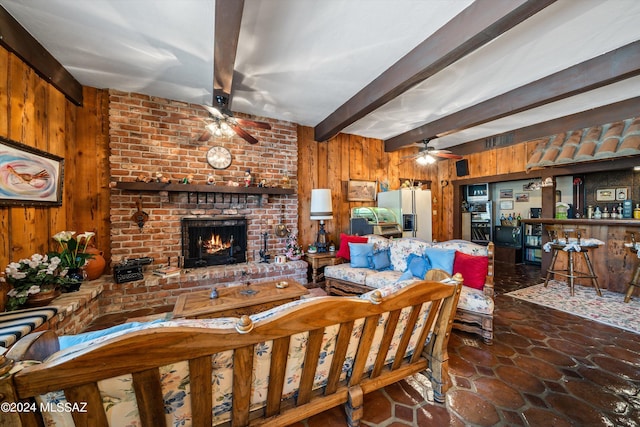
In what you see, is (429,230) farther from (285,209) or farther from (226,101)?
(226,101)

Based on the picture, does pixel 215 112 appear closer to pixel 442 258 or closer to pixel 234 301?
pixel 234 301

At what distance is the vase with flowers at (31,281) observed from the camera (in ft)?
6.44

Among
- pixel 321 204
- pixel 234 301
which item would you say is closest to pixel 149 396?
pixel 234 301

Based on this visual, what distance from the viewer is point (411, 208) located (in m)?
4.73

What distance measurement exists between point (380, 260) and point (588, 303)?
2785 millimetres

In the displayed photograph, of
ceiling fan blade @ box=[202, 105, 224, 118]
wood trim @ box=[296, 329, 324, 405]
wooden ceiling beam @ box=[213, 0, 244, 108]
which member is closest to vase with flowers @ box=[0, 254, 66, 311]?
ceiling fan blade @ box=[202, 105, 224, 118]

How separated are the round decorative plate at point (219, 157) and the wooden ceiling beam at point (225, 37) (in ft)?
4.33

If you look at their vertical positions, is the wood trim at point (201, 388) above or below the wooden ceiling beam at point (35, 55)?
below

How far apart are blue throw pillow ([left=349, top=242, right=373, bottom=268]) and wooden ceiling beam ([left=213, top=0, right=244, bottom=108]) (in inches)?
99.5

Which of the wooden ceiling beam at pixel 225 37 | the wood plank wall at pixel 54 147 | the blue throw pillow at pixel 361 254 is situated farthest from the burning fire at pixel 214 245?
the wooden ceiling beam at pixel 225 37

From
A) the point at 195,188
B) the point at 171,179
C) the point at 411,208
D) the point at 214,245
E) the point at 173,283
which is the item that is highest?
the point at 171,179

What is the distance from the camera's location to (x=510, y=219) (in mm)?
6215

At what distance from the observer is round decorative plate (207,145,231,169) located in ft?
11.9

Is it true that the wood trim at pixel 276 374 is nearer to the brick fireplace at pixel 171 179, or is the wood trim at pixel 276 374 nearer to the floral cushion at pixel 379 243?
the brick fireplace at pixel 171 179
